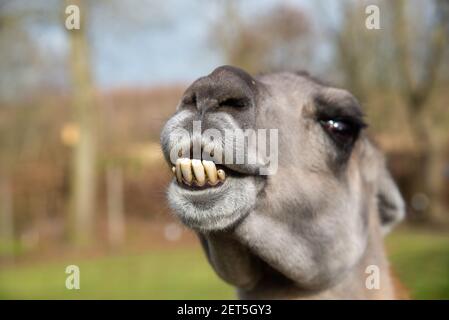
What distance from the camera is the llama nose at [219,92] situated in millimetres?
3176

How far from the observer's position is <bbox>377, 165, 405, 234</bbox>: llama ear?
475 cm

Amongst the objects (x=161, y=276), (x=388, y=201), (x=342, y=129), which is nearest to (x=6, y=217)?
(x=161, y=276)

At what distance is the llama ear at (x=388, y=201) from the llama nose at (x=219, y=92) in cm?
176

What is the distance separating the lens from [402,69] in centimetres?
2689

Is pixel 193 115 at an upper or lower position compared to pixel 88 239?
lower

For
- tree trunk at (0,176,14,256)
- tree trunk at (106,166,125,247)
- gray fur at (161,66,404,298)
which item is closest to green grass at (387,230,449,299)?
gray fur at (161,66,404,298)

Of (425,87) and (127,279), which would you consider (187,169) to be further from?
(425,87)

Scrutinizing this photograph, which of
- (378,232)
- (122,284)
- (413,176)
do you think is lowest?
(378,232)

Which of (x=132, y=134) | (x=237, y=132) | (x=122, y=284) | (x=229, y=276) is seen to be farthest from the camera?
(x=132, y=134)

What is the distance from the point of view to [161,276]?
17.3 m
